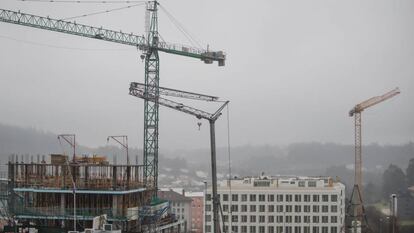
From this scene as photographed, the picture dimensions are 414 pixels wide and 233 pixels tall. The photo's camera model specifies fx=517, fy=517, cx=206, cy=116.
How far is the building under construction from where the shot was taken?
13.8 metres

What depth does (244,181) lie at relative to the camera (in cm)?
2570

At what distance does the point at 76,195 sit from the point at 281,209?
12.8 metres

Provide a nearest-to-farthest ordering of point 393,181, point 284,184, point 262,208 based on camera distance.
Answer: point 262,208, point 393,181, point 284,184

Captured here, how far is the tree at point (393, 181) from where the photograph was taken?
23.4 m

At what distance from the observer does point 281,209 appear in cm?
2453

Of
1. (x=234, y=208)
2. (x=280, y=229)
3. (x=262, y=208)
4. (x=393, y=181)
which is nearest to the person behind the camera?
(x=280, y=229)

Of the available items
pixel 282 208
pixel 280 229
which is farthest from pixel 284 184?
pixel 280 229

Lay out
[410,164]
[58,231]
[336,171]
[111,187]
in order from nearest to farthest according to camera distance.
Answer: [58,231] → [111,187] → [410,164] → [336,171]

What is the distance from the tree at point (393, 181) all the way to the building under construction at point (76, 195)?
43.0ft

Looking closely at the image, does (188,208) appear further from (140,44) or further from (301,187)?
(140,44)

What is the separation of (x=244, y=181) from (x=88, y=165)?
1266cm

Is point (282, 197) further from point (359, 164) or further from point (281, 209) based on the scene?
point (359, 164)

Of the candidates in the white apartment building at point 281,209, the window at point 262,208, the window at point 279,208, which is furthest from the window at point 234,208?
the window at point 279,208

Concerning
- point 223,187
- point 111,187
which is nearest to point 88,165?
point 111,187
